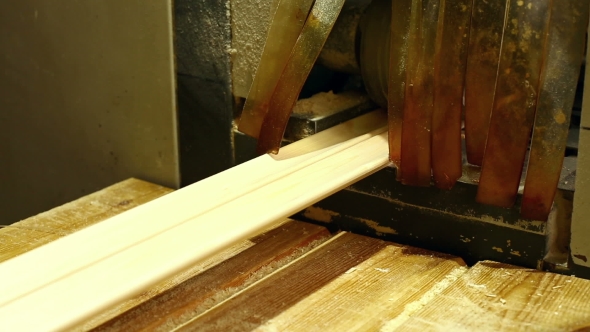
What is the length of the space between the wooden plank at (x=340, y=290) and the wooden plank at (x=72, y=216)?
0.57 m

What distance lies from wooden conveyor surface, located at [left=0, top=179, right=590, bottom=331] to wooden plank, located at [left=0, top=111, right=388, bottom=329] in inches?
8.1

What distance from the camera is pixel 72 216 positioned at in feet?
6.40

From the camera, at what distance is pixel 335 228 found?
6.21 feet

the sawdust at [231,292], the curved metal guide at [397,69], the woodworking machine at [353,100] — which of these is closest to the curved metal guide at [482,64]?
the woodworking machine at [353,100]

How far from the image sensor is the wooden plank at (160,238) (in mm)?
1093

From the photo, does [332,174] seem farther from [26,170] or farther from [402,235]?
[26,170]

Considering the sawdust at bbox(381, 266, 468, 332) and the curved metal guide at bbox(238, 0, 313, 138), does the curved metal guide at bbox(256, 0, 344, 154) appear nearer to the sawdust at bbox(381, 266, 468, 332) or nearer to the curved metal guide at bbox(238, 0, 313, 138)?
the curved metal guide at bbox(238, 0, 313, 138)

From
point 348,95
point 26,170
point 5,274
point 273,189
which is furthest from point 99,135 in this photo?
point 5,274

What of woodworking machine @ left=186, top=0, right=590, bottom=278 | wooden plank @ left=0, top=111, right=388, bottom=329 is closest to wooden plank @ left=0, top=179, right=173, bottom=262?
woodworking machine @ left=186, top=0, right=590, bottom=278

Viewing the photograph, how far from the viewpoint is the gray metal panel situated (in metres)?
2.08

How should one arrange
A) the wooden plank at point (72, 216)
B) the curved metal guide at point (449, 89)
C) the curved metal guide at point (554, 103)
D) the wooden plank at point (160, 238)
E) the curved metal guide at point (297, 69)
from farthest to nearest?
the wooden plank at point (72, 216), the curved metal guide at point (297, 69), the curved metal guide at point (449, 89), the curved metal guide at point (554, 103), the wooden plank at point (160, 238)

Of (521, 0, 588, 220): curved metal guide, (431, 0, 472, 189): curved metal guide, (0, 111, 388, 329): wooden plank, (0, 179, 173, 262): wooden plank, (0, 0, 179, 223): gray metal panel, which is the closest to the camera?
(0, 111, 388, 329): wooden plank

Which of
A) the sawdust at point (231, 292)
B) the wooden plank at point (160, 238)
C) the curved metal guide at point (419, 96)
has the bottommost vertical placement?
the sawdust at point (231, 292)

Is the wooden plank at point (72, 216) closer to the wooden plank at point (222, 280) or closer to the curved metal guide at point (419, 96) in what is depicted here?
the wooden plank at point (222, 280)
